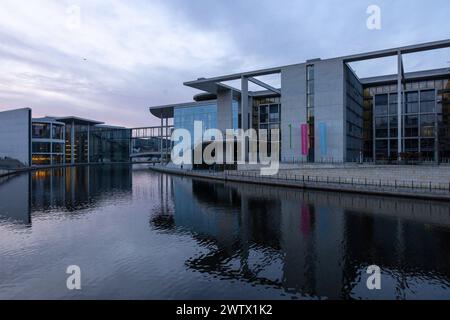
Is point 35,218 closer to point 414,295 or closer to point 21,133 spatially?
point 414,295

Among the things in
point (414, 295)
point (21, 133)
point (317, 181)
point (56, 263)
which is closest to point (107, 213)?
point (56, 263)

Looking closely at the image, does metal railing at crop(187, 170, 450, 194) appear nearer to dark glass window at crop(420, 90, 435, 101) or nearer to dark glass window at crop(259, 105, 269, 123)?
dark glass window at crop(259, 105, 269, 123)

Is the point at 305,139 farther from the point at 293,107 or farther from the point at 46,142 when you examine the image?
the point at 46,142

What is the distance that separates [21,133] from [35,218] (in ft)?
355

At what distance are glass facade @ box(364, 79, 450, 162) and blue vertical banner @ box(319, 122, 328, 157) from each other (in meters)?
20.4

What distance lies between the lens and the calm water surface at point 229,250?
41.0 feet

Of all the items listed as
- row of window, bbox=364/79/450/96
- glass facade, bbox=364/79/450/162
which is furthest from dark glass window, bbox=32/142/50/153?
row of window, bbox=364/79/450/96

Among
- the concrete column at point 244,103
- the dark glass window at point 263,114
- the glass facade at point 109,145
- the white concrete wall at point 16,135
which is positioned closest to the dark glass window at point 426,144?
the dark glass window at point 263,114

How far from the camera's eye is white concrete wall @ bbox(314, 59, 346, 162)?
52.8m

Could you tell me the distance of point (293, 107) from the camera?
5722 centimetres

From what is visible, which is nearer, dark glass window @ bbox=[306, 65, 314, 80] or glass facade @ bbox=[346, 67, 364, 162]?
dark glass window @ bbox=[306, 65, 314, 80]

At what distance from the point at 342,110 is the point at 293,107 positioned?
8852mm

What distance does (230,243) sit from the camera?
62.5 ft

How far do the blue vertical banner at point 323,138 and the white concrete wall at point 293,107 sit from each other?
3.33m
